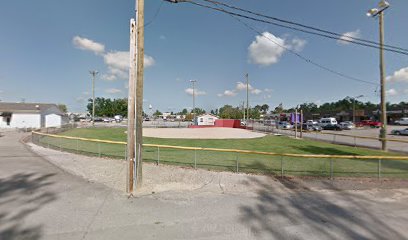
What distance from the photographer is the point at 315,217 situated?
4688mm

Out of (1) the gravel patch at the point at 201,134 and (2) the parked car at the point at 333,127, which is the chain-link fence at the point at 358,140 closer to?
(1) the gravel patch at the point at 201,134

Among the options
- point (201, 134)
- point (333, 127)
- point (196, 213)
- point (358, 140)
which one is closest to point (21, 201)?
point (196, 213)

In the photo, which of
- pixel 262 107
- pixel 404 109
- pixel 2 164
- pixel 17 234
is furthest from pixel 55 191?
pixel 262 107

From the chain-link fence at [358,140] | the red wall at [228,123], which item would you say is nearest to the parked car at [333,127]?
the red wall at [228,123]

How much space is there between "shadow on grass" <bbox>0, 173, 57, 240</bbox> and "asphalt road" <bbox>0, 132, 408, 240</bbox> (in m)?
0.01

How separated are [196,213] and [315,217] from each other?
247 cm

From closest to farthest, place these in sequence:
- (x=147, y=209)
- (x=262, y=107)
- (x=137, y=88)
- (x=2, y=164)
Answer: (x=147, y=209) → (x=137, y=88) → (x=2, y=164) → (x=262, y=107)

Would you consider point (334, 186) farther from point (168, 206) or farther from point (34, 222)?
point (34, 222)

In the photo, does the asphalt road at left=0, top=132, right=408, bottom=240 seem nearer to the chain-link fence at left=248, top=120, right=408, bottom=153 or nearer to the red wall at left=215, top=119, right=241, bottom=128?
the chain-link fence at left=248, top=120, right=408, bottom=153

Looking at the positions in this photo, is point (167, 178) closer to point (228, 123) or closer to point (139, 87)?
point (139, 87)

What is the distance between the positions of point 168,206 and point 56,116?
5128 cm

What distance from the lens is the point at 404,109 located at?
63.0m

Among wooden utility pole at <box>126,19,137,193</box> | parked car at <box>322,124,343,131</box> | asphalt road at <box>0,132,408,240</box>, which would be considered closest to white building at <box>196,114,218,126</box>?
parked car at <box>322,124,343,131</box>

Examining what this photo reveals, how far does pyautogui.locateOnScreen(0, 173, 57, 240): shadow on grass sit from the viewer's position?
3848 millimetres
